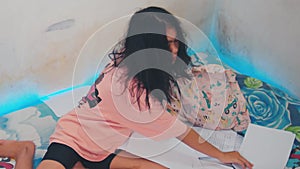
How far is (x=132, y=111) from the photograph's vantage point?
1.29 m

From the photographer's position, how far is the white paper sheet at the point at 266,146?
1.34 m

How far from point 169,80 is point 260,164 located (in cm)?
36

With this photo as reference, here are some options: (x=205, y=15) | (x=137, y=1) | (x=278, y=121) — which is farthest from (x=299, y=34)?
(x=137, y=1)

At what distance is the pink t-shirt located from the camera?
1272 mm

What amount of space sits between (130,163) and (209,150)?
24 centimetres

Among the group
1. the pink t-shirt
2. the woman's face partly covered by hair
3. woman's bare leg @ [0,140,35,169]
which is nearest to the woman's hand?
the pink t-shirt

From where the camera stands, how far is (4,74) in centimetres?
146

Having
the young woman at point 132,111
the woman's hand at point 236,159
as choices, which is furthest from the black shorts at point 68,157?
the woman's hand at point 236,159

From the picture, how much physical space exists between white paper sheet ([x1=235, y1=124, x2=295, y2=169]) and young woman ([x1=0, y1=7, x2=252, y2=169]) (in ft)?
0.15

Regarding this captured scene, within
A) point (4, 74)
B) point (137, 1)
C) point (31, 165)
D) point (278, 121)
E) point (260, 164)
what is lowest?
point (31, 165)

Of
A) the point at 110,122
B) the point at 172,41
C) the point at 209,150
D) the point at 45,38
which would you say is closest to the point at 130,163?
the point at 110,122

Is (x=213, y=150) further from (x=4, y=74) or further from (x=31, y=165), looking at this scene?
(x=4, y=74)

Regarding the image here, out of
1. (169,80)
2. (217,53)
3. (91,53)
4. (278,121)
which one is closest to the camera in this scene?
(169,80)

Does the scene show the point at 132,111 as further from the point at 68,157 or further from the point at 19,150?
the point at 19,150
